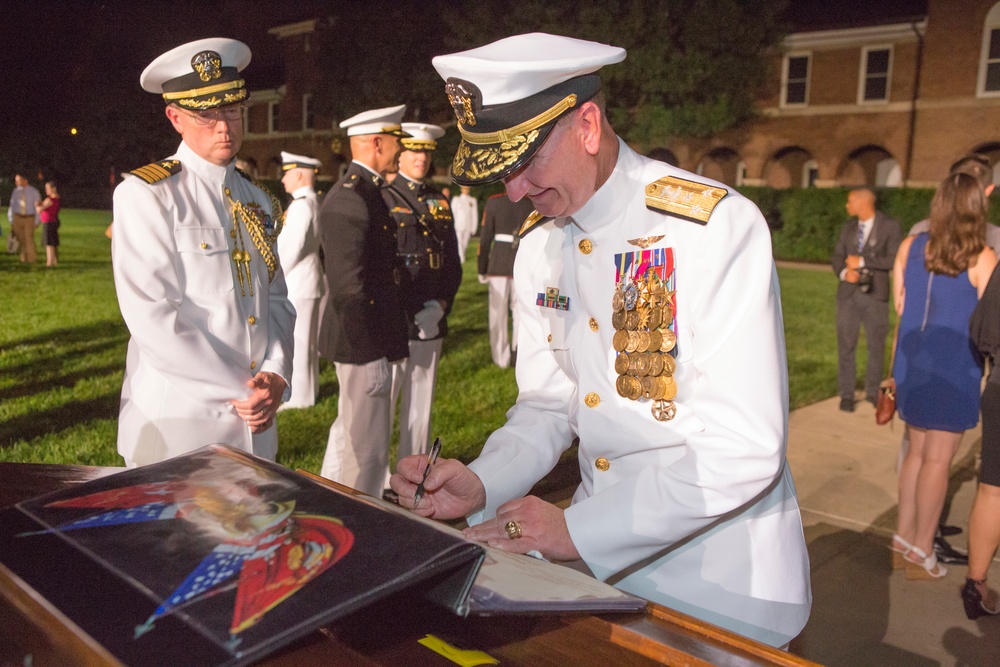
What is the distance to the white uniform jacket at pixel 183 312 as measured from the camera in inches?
118

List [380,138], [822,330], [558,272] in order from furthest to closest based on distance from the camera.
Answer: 1. [822,330]
2. [380,138]
3. [558,272]

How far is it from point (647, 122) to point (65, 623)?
32786 mm

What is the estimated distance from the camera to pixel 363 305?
16.1 ft

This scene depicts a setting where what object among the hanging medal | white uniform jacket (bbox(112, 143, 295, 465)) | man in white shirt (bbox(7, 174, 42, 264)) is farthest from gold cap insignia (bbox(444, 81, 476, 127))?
man in white shirt (bbox(7, 174, 42, 264))

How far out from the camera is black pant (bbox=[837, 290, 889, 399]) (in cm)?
818

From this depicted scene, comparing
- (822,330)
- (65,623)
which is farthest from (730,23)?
(65,623)

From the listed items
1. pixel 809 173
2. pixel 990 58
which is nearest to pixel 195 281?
pixel 990 58

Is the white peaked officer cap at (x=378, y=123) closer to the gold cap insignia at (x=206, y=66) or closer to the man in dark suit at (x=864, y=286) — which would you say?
the gold cap insignia at (x=206, y=66)

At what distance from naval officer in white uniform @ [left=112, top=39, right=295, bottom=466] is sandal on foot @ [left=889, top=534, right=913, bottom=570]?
141 inches

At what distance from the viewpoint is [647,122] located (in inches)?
1262

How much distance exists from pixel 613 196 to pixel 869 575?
146 inches

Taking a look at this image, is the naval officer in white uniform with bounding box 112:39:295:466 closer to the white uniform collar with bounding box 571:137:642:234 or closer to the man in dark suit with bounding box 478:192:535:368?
the white uniform collar with bounding box 571:137:642:234

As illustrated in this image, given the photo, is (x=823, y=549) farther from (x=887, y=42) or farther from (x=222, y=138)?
(x=887, y=42)

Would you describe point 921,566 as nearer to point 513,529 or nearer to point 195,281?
point 513,529
